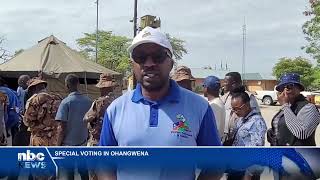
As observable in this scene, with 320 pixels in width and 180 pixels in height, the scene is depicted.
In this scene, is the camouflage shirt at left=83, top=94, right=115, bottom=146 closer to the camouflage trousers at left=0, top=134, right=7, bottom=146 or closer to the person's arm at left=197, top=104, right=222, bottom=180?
the camouflage trousers at left=0, top=134, right=7, bottom=146

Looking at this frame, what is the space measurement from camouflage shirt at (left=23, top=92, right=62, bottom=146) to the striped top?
9.47ft

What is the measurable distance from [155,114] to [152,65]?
268 mm

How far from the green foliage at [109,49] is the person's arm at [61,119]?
53.0 m

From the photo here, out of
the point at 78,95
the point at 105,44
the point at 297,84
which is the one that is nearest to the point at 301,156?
the point at 297,84

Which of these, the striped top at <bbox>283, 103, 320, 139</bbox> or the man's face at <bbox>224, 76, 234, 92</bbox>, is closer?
the striped top at <bbox>283, 103, 320, 139</bbox>

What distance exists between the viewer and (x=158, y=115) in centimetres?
270

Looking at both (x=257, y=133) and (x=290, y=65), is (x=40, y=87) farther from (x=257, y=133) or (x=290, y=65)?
(x=290, y=65)

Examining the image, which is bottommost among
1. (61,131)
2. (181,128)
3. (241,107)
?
(61,131)

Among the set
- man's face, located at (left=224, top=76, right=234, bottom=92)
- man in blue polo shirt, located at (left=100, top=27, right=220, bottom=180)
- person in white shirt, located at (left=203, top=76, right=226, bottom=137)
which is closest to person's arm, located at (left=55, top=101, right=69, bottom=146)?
Result: person in white shirt, located at (left=203, top=76, right=226, bottom=137)

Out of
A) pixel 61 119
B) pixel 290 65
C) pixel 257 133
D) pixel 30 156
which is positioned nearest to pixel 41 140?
pixel 61 119

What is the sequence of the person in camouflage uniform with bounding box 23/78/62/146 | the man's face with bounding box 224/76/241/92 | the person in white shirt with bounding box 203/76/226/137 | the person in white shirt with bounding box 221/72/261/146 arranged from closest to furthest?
the person in white shirt with bounding box 221/72/261/146 < the person in white shirt with bounding box 203/76/226/137 < the person in camouflage uniform with bounding box 23/78/62/146 < the man's face with bounding box 224/76/241/92

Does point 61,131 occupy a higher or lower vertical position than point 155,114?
lower

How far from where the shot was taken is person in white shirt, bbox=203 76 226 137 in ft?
19.3

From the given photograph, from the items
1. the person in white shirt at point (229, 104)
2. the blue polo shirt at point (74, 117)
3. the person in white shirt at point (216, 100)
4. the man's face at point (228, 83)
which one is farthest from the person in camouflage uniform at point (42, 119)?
the man's face at point (228, 83)
